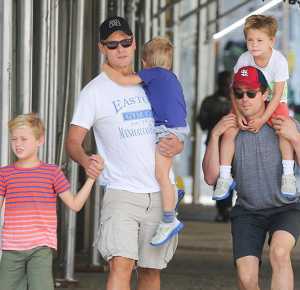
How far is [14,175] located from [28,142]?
0.19 meters

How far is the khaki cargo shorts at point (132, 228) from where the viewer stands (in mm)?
6652

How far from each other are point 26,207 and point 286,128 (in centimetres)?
153

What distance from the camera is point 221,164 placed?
695cm

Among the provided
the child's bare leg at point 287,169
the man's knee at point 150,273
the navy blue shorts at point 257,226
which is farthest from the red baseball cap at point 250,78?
the man's knee at point 150,273

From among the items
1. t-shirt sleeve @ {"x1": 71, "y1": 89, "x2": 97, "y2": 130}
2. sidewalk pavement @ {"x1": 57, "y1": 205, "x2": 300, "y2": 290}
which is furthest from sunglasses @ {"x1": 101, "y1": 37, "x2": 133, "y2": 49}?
sidewalk pavement @ {"x1": 57, "y1": 205, "x2": 300, "y2": 290}

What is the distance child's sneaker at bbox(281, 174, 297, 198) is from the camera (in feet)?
22.3

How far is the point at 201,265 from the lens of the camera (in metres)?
11.8

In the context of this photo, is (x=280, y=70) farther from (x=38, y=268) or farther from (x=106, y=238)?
(x=38, y=268)

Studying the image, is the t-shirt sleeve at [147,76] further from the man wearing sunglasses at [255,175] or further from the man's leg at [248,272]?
the man's leg at [248,272]

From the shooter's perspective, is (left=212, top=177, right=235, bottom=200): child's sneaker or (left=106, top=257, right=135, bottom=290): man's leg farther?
(left=212, top=177, right=235, bottom=200): child's sneaker

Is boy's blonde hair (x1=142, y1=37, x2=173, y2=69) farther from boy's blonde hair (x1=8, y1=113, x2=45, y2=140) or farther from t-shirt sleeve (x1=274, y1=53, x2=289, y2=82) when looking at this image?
boy's blonde hair (x1=8, y1=113, x2=45, y2=140)

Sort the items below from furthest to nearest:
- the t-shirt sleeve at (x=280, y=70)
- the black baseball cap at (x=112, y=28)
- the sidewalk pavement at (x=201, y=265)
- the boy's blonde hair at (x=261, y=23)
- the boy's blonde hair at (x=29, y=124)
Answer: the sidewalk pavement at (x=201, y=265), the t-shirt sleeve at (x=280, y=70), the boy's blonde hair at (x=261, y=23), the black baseball cap at (x=112, y=28), the boy's blonde hair at (x=29, y=124)

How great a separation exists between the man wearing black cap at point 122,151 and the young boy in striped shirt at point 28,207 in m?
0.34

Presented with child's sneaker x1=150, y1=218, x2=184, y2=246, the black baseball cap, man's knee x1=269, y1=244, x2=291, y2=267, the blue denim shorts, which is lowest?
man's knee x1=269, y1=244, x2=291, y2=267
